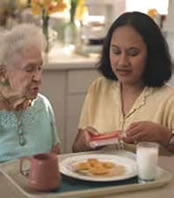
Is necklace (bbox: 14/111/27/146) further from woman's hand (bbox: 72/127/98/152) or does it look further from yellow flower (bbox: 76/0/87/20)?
yellow flower (bbox: 76/0/87/20)

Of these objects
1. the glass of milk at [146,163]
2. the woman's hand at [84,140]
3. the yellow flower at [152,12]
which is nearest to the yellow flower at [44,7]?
the yellow flower at [152,12]

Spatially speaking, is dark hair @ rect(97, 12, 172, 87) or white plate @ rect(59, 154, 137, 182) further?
dark hair @ rect(97, 12, 172, 87)

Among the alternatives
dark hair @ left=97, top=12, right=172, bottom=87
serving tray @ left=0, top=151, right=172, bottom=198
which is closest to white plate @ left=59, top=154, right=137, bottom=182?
serving tray @ left=0, top=151, right=172, bottom=198

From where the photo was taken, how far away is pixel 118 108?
2230 millimetres

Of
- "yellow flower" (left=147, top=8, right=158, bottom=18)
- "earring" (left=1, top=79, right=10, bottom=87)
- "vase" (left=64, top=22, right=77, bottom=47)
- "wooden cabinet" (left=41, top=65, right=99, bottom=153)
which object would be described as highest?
"yellow flower" (left=147, top=8, right=158, bottom=18)

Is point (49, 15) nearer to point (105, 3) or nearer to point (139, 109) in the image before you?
point (105, 3)

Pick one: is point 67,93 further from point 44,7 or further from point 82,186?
point 82,186

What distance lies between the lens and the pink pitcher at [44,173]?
1.60 meters

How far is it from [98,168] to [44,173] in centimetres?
24

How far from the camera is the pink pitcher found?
5.24 ft

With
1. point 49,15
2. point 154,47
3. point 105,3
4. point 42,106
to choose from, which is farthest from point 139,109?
point 105,3

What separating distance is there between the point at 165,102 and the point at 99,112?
0.98 feet

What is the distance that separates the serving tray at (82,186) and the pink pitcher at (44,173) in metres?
0.02

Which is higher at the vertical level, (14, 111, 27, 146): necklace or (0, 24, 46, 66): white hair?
(0, 24, 46, 66): white hair
